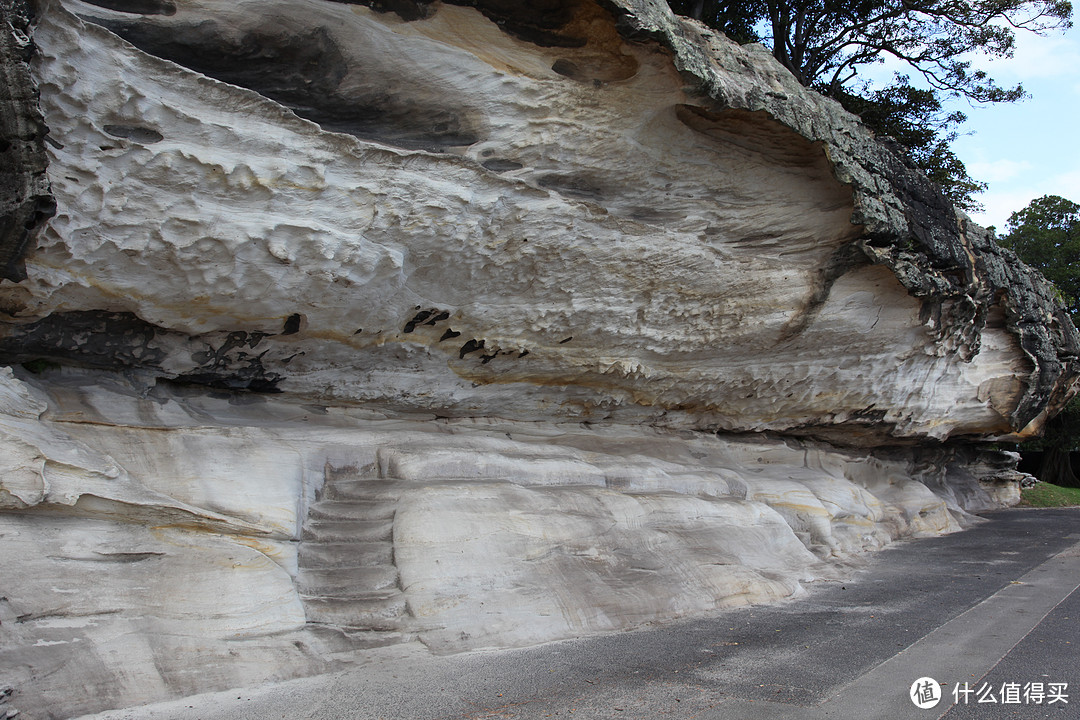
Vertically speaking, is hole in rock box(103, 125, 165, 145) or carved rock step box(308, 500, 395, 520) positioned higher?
hole in rock box(103, 125, 165, 145)

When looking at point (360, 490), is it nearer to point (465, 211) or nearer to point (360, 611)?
point (360, 611)

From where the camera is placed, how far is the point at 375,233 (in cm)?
460

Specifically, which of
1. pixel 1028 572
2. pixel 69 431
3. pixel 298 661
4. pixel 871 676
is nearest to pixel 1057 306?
pixel 1028 572

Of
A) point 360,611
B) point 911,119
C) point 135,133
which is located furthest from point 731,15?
point 360,611

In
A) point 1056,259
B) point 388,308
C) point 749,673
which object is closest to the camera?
point 749,673

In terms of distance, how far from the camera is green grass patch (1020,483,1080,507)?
1498 centimetres

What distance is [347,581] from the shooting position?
4.16 m

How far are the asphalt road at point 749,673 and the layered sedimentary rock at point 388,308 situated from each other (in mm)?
253

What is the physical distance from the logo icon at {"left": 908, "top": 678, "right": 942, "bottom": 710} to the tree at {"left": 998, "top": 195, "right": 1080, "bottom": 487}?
2140cm

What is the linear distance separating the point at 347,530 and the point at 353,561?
281 mm

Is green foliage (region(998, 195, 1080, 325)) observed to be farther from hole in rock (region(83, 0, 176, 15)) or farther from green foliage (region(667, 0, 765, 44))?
hole in rock (region(83, 0, 176, 15))

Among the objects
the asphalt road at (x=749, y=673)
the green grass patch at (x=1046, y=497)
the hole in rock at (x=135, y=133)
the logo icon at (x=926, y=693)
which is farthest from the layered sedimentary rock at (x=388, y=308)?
the green grass patch at (x=1046, y=497)

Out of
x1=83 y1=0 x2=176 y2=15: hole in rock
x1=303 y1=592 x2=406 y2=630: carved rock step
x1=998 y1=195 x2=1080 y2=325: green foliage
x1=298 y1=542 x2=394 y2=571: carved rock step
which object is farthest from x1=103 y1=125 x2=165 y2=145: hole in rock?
x1=998 y1=195 x2=1080 y2=325: green foliage

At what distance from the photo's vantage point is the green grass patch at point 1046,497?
14984 millimetres
